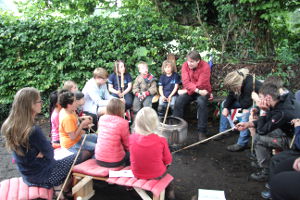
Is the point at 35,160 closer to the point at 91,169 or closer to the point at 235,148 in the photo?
the point at 91,169

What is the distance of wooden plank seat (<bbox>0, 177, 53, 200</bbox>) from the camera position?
2.45m

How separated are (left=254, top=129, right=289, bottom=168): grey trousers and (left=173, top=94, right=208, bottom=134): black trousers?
1.31 m

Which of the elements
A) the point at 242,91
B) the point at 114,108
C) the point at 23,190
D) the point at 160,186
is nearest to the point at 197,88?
the point at 242,91

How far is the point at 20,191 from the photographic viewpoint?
8.25 ft

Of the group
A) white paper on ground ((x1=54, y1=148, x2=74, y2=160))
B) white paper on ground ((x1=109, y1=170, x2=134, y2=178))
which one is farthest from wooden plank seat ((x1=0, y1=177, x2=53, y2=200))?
white paper on ground ((x1=109, y1=170, x2=134, y2=178))

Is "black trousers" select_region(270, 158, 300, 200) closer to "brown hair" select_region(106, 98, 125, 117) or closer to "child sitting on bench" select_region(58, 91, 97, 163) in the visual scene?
"brown hair" select_region(106, 98, 125, 117)

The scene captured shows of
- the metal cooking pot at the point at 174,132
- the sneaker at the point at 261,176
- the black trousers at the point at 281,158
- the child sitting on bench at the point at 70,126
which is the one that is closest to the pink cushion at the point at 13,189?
the child sitting on bench at the point at 70,126

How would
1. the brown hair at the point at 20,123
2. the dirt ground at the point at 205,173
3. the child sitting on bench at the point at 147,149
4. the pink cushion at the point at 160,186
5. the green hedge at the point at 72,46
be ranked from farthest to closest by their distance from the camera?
the green hedge at the point at 72,46 < the dirt ground at the point at 205,173 < the child sitting on bench at the point at 147,149 < the pink cushion at the point at 160,186 < the brown hair at the point at 20,123

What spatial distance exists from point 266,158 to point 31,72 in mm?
5591

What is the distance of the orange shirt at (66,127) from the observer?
10.7 ft

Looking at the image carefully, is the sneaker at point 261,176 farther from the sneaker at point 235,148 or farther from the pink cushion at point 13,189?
the pink cushion at point 13,189

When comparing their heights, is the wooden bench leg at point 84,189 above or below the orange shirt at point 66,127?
below

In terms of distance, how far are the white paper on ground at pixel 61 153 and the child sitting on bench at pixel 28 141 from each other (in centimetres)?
37

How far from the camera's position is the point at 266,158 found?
3461mm
